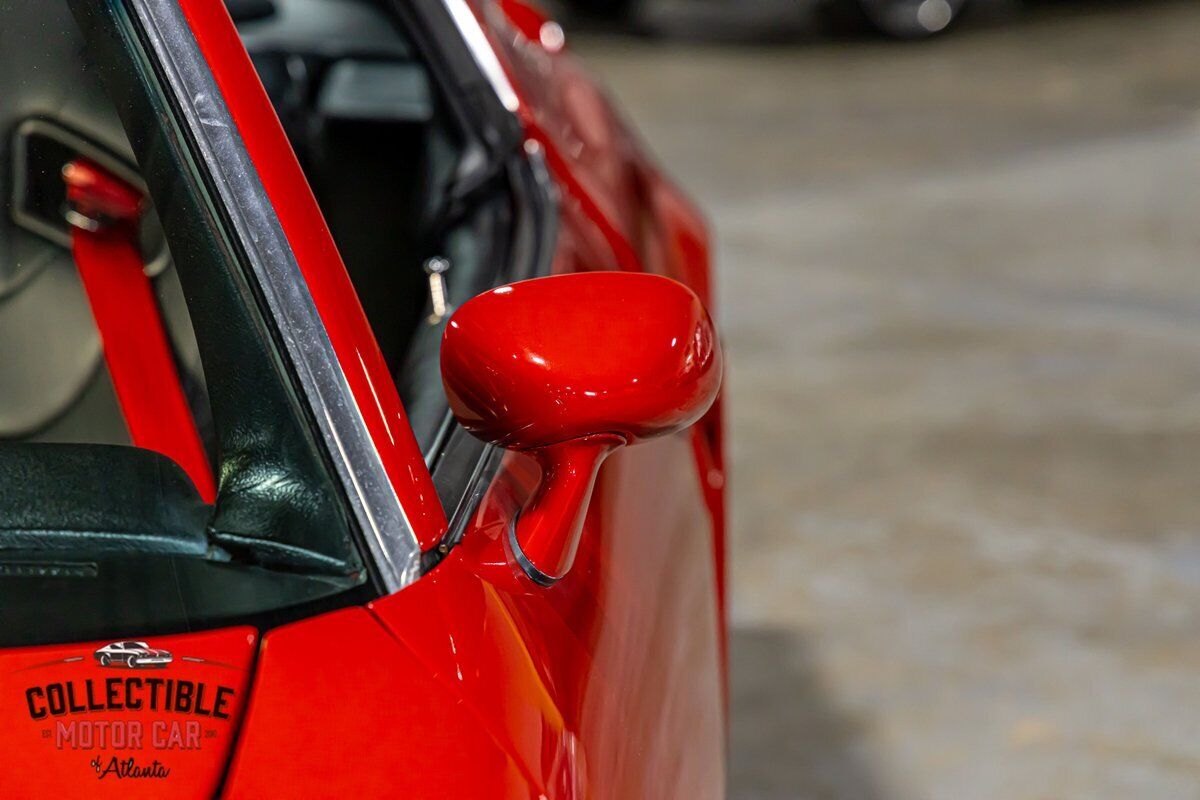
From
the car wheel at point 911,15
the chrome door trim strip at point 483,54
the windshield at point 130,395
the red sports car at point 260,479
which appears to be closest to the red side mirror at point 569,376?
the red sports car at point 260,479

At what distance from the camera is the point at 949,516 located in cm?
303

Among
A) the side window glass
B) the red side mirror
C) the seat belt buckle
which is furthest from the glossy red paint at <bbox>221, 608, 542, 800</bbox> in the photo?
the side window glass

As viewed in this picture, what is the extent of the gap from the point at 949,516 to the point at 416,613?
2.32 m

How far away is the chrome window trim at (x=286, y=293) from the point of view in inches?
35.3

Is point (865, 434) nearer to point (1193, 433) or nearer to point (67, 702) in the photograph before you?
point (1193, 433)

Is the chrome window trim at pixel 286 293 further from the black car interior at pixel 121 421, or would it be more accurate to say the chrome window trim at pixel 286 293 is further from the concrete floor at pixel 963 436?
the concrete floor at pixel 963 436

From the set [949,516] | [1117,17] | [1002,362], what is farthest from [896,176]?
[1117,17]

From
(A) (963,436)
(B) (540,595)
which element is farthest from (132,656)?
(A) (963,436)

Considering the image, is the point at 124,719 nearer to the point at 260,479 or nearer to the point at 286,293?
the point at 260,479

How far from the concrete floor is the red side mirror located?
4.60ft

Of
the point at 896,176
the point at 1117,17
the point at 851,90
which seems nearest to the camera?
the point at 896,176

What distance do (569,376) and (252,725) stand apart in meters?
0.28

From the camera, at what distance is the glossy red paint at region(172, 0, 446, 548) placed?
912 millimetres

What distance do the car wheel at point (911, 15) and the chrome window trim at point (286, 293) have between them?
23.8 ft
